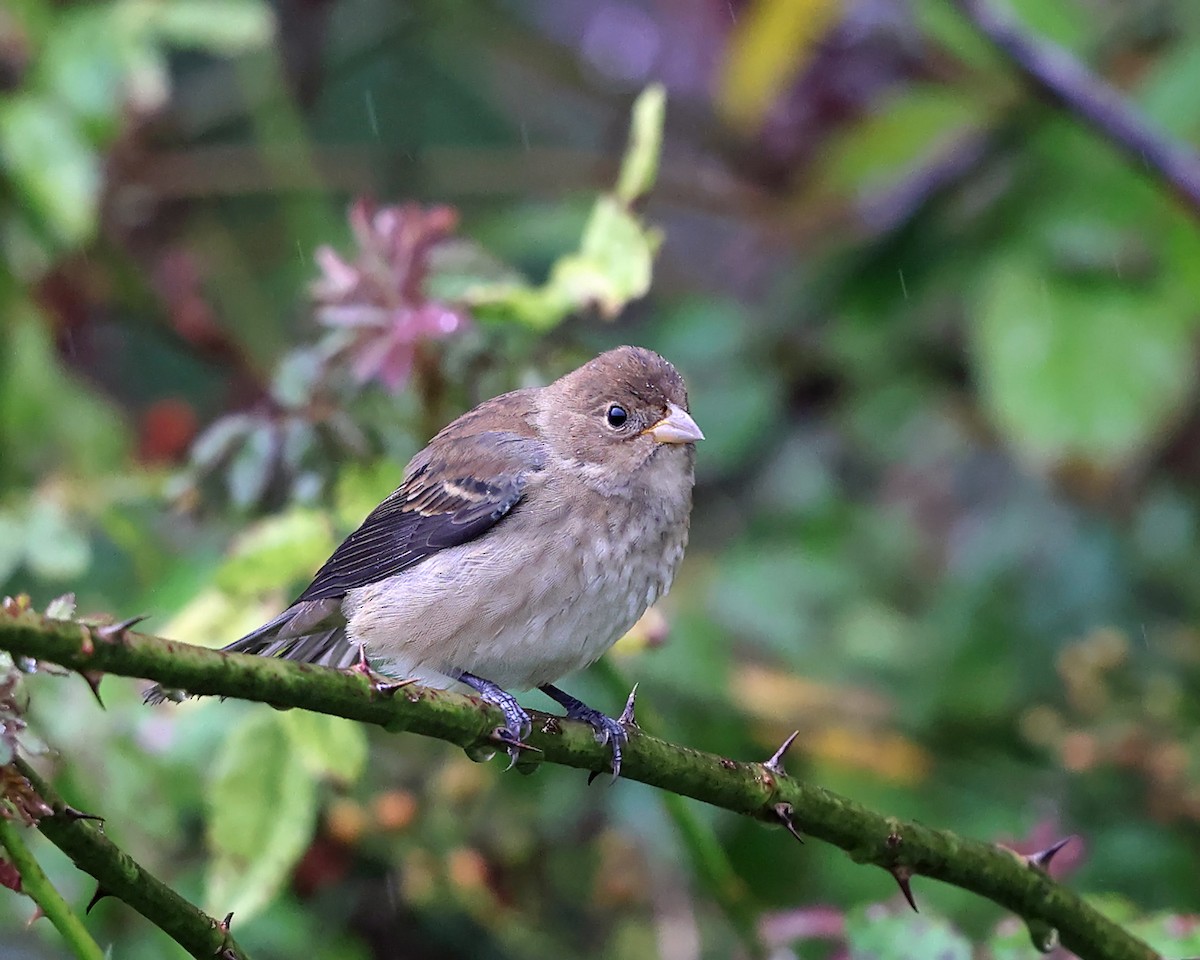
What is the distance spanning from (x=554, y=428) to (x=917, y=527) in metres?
3.32

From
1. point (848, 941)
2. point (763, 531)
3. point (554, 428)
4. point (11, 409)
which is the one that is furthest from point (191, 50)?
point (848, 941)

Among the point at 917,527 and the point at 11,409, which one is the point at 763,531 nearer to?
the point at 917,527

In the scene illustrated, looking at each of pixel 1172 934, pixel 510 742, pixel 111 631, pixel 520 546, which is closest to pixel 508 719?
pixel 510 742

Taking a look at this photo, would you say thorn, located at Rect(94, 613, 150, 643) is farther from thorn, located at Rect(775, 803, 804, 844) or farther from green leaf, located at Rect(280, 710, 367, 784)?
green leaf, located at Rect(280, 710, 367, 784)

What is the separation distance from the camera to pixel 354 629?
328cm

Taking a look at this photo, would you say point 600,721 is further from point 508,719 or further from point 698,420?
point 698,420

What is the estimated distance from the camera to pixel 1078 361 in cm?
430

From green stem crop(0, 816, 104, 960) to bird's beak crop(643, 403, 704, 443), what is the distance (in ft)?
6.14

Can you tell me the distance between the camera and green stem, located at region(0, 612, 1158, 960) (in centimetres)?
161

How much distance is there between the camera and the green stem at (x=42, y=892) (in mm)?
1737

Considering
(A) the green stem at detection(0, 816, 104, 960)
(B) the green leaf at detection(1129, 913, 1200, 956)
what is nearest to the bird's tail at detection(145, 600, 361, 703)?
(A) the green stem at detection(0, 816, 104, 960)

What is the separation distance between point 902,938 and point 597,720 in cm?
74

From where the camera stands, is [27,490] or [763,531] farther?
[763,531]

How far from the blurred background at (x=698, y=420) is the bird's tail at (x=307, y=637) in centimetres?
9
